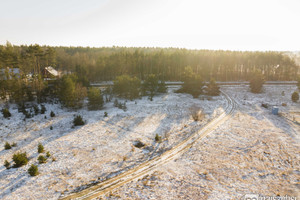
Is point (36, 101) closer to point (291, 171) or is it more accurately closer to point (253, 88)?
point (291, 171)

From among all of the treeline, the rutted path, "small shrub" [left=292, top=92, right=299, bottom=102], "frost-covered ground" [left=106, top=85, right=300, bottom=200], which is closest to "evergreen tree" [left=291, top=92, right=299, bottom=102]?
"small shrub" [left=292, top=92, right=299, bottom=102]

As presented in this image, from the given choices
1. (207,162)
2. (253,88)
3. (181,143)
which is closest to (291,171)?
(207,162)

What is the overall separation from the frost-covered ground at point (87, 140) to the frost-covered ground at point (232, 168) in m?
3.12

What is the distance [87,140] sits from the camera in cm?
2042

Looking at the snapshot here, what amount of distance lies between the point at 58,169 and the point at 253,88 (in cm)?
4686

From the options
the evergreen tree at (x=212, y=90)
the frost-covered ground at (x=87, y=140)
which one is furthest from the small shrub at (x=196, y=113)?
the evergreen tree at (x=212, y=90)

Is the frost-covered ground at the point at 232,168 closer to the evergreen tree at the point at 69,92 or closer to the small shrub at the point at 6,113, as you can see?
the evergreen tree at the point at 69,92

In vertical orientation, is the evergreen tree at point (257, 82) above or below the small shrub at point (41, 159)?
above

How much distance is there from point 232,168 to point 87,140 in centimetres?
1638

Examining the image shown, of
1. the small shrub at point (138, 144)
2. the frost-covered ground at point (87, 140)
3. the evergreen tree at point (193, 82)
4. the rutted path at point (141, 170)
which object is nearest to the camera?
the rutted path at point (141, 170)

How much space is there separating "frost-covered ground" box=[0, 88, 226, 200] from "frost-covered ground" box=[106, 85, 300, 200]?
3122 millimetres

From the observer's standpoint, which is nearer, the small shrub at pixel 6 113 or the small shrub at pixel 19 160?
the small shrub at pixel 19 160

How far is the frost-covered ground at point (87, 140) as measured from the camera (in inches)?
524

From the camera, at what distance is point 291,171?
1461cm
